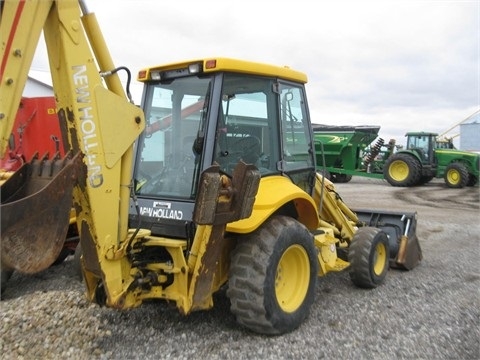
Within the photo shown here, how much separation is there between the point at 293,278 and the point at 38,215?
7.08 ft

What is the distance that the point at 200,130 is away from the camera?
367cm

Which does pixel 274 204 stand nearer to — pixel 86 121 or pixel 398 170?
pixel 86 121

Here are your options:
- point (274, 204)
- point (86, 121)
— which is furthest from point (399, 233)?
point (86, 121)

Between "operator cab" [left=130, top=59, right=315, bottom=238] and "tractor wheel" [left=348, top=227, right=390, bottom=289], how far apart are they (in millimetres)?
1188

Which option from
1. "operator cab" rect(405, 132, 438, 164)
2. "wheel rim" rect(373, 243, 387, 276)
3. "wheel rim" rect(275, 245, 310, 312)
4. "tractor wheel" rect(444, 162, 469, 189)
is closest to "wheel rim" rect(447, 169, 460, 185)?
"tractor wheel" rect(444, 162, 469, 189)

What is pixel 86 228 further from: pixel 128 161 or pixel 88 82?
pixel 88 82

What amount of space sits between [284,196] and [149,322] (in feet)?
4.79

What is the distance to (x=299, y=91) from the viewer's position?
4.52m

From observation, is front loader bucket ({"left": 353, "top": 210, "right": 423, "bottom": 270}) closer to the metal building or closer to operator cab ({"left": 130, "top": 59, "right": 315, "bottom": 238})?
operator cab ({"left": 130, "top": 59, "right": 315, "bottom": 238})

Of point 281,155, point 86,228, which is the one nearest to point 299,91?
point 281,155

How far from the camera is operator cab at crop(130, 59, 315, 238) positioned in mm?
3613

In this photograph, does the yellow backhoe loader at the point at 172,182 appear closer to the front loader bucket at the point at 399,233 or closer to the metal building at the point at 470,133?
the front loader bucket at the point at 399,233

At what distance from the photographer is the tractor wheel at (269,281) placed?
11.1 feet

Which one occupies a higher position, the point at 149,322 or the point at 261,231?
the point at 261,231
